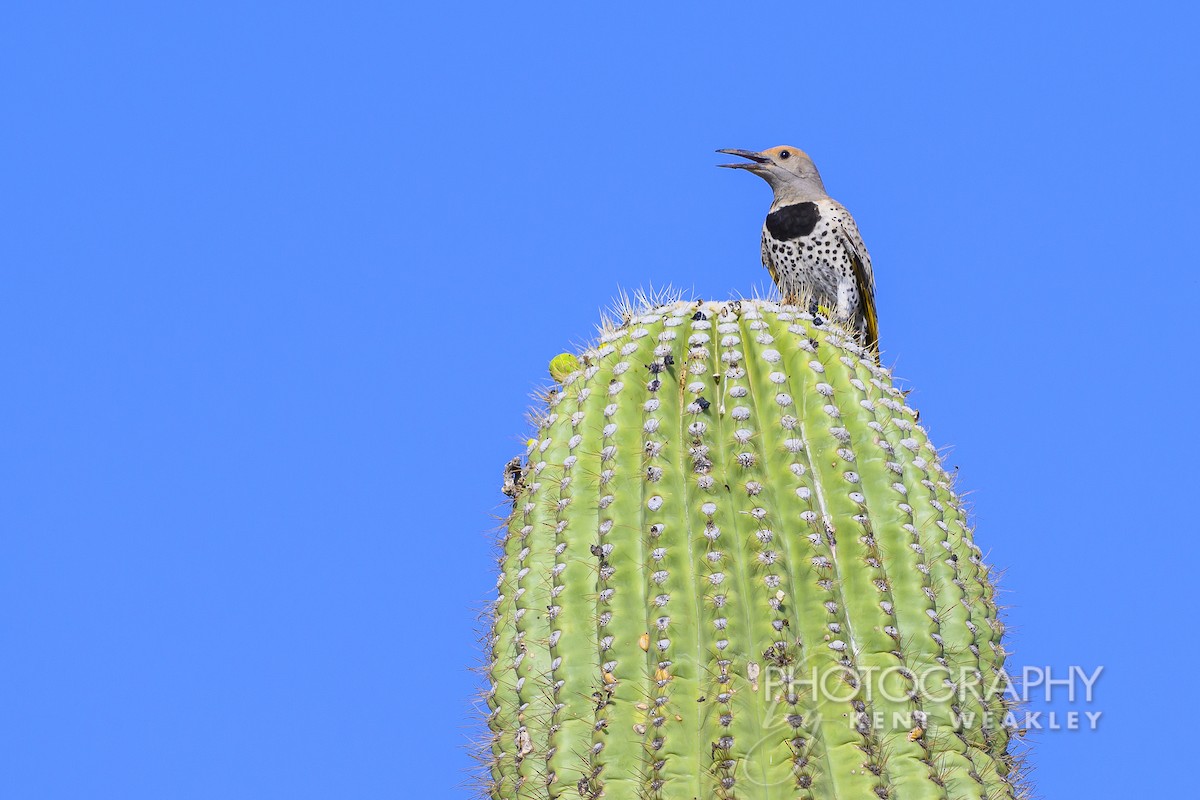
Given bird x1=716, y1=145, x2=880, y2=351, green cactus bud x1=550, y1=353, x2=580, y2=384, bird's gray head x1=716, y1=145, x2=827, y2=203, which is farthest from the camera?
bird's gray head x1=716, y1=145, x2=827, y2=203

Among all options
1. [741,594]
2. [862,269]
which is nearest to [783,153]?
[862,269]

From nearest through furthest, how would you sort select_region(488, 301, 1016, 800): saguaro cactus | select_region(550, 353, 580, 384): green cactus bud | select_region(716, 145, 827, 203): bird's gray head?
select_region(488, 301, 1016, 800): saguaro cactus, select_region(550, 353, 580, 384): green cactus bud, select_region(716, 145, 827, 203): bird's gray head

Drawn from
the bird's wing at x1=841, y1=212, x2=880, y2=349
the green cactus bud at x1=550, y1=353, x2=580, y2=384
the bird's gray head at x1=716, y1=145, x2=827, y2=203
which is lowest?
the green cactus bud at x1=550, y1=353, x2=580, y2=384

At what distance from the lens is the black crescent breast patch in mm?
8492

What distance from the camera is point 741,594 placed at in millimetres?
3980

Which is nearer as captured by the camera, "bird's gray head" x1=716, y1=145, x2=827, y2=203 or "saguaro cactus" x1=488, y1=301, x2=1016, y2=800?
"saguaro cactus" x1=488, y1=301, x2=1016, y2=800

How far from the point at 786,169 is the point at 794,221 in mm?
420

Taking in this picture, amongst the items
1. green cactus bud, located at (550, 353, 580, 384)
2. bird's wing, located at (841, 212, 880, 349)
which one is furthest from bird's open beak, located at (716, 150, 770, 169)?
green cactus bud, located at (550, 353, 580, 384)

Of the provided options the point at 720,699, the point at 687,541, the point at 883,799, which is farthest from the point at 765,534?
the point at 883,799

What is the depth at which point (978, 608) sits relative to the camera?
14.4ft

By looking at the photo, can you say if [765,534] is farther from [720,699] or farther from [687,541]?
[720,699]

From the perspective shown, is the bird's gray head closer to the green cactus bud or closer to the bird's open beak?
the bird's open beak

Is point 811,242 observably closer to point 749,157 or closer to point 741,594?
point 749,157

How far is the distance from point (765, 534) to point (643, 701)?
23.1 inches
